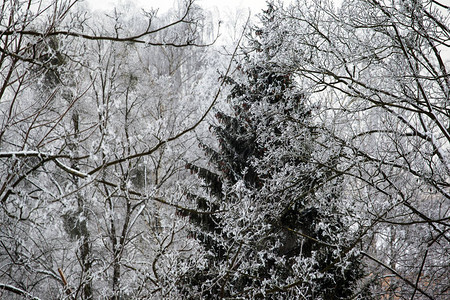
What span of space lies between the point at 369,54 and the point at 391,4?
0.60m

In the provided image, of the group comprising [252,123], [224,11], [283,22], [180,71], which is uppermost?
[224,11]

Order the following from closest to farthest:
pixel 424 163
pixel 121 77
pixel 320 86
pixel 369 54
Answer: pixel 424 163 < pixel 369 54 < pixel 320 86 < pixel 121 77

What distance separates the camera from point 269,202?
5.95m

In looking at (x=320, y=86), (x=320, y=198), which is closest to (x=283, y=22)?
(x=320, y=86)

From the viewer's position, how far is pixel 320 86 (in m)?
5.70

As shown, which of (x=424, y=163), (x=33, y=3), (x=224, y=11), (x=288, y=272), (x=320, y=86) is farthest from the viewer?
(x=224, y=11)

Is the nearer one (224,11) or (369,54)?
(369,54)

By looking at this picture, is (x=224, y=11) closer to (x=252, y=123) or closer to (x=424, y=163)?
(x=252, y=123)

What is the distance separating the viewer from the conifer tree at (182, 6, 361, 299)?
5.42 meters

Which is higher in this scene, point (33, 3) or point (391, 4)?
point (391, 4)

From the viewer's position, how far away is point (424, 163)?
4250 millimetres

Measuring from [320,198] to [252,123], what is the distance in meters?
1.65

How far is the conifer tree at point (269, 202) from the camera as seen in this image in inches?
213

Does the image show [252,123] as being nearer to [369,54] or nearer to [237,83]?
[237,83]
